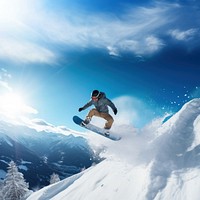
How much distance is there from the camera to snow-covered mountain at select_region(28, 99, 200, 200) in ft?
33.5

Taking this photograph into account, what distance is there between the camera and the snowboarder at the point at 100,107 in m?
16.0

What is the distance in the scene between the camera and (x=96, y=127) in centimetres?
1773

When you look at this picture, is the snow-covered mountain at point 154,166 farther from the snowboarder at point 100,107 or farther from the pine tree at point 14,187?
the pine tree at point 14,187

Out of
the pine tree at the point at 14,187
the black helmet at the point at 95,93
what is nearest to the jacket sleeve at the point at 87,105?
the black helmet at the point at 95,93

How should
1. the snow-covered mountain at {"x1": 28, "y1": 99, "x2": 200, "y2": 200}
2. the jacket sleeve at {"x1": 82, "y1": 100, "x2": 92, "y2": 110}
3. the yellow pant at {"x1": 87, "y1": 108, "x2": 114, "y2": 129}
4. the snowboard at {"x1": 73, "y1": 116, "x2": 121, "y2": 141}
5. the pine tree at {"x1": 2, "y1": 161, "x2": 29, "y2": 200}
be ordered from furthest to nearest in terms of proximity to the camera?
the pine tree at {"x1": 2, "y1": 161, "x2": 29, "y2": 200}, the snowboard at {"x1": 73, "y1": 116, "x2": 121, "y2": 141}, the yellow pant at {"x1": 87, "y1": 108, "x2": 114, "y2": 129}, the jacket sleeve at {"x1": 82, "y1": 100, "x2": 92, "y2": 110}, the snow-covered mountain at {"x1": 28, "y1": 99, "x2": 200, "y2": 200}

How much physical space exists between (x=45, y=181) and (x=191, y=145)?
16865 cm

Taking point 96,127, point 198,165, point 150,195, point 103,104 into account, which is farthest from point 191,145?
point 96,127

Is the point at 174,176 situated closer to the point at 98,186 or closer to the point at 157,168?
the point at 157,168

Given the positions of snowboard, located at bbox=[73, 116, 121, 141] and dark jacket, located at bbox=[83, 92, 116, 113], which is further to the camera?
snowboard, located at bbox=[73, 116, 121, 141]

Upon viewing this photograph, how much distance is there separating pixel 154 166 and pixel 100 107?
19.0 feet

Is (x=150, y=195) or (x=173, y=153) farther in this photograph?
(x=173, y=153)

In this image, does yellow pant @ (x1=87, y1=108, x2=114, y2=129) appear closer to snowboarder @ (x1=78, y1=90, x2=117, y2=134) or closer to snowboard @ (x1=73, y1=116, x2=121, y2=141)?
snowboarder @ (x1=78, y1=90, x2=117, y2=134)

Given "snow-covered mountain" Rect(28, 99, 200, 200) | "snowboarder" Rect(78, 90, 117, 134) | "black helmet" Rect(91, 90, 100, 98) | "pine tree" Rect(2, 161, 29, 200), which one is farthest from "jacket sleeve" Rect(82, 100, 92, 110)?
"pine tree" Rect(2, 161, 29, 200)

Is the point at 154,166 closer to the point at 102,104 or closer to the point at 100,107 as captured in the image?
the point at 102,104
